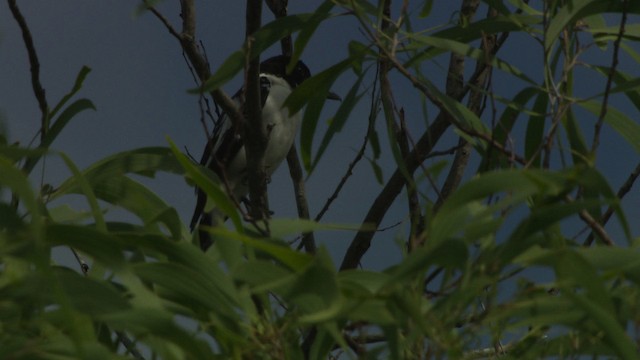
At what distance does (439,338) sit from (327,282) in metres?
0.16

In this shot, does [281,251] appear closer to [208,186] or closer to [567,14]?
[208,186]

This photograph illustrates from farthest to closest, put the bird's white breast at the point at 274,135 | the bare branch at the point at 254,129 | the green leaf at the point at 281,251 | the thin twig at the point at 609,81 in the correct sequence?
the bird's white breast at the point at 274,135, the bare branch at the point at 254,129, the thin twig at the point at 609,81, the green leaf at the point at 281,251

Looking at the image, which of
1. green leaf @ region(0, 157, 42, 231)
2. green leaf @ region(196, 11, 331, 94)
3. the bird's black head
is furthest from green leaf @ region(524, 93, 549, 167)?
the bird's black head

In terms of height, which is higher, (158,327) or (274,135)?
(274,135)

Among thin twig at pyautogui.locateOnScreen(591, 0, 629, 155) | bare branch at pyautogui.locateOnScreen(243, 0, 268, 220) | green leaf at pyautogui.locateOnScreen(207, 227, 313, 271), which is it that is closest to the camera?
green leaf at pyautogui.locateOnScreen(207, 227, 313, 271)

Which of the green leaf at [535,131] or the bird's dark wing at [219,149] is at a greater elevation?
the bird's dark wing at [219,149]

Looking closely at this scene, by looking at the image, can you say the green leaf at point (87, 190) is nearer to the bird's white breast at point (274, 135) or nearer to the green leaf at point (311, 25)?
the green leaf at point (311, 25)

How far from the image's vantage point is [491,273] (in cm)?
142

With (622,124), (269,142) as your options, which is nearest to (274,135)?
(269,142)

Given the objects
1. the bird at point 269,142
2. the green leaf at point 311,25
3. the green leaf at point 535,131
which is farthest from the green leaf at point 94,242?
the bird at point 269,142

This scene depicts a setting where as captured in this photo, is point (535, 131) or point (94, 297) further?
point (535, 131)

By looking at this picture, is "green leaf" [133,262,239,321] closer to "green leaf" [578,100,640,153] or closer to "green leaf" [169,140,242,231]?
"green leaf" [169,140,242,231]

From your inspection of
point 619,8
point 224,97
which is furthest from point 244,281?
point 224,97

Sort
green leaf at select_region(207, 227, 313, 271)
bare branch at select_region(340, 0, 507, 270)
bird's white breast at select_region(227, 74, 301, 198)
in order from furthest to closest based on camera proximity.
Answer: bird's white breast at select_region(227, 74, 301, 198) < bare branch at select_region(340, 0, 507, 270) < green leaf at select_region(207, 227, 313, 271)
